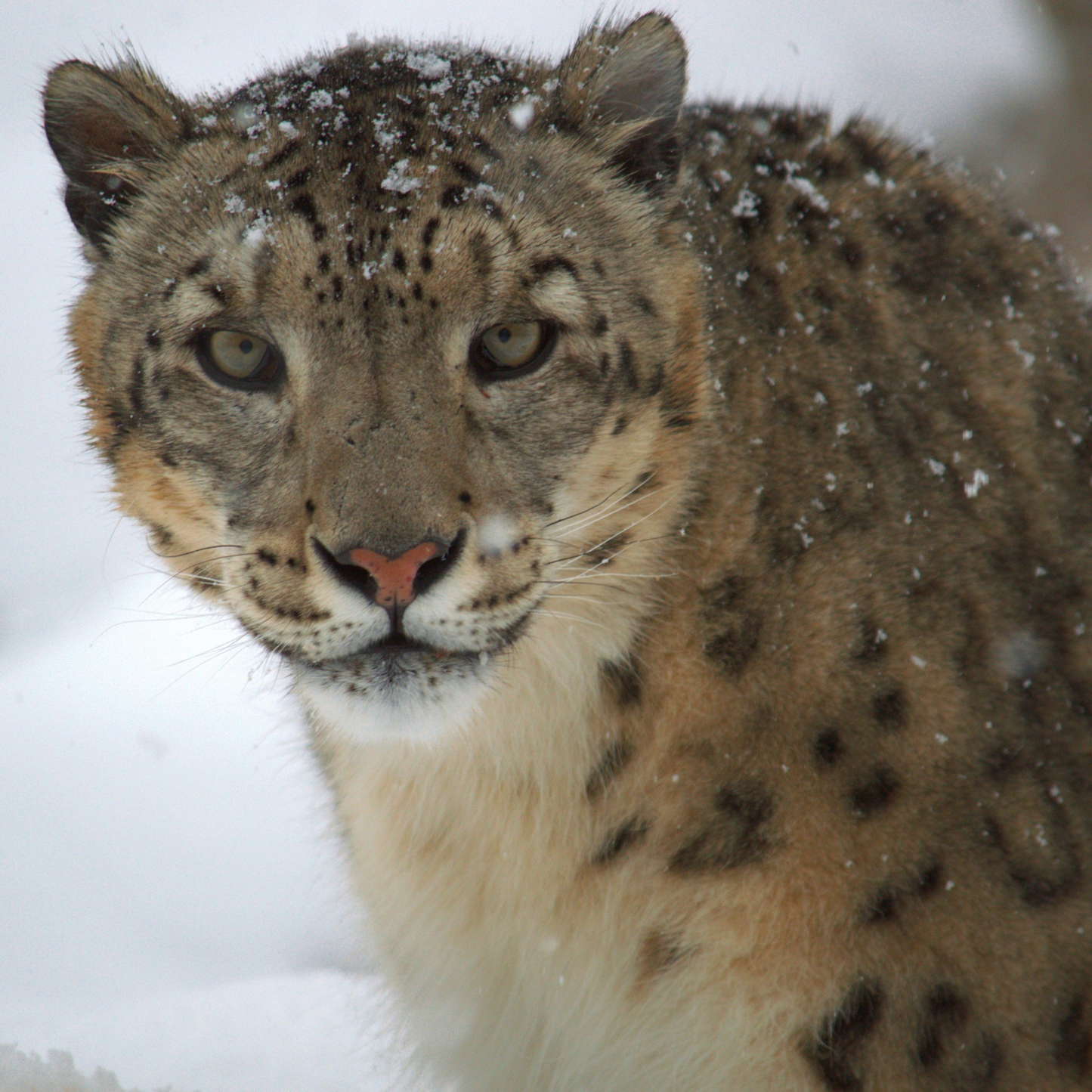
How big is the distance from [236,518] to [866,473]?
5.52 feet

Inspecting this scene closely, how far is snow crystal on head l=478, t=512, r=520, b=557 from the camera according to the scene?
2.93 m

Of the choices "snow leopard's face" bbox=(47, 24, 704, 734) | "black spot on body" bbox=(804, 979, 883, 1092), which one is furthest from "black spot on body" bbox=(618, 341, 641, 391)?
"black spot on body" bbox=(804, 979, 883, 1092)

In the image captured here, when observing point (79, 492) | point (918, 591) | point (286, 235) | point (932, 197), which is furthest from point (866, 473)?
point (79, 492)

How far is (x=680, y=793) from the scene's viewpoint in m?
3.49

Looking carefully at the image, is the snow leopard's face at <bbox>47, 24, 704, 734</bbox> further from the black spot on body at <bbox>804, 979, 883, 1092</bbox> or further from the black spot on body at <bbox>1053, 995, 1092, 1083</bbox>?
the black spot on body at <bbox>1053, 995, 1092, 1083</bbox>

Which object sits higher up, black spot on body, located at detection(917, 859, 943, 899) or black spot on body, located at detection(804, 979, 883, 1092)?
black spot on body, located at detection(917, 859, 943, 899)

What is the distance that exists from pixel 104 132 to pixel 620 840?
240cm

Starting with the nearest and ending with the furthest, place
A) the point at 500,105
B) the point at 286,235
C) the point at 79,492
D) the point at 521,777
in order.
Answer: the point at 286,235
the point at 500,105
the point at 521,777
the point at 79,492

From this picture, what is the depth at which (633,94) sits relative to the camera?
352 centimetres

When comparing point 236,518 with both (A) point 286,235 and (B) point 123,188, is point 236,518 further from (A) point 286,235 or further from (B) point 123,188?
(B) point 123,188

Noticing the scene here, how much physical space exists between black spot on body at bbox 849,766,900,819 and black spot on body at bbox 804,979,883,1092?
427mm

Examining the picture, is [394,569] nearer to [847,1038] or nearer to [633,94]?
[633,94]

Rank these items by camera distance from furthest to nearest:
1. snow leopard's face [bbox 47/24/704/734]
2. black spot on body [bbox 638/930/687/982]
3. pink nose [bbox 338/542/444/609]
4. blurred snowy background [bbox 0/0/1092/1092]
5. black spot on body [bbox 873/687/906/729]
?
blurred snowy background [bbox 0/0/1092/1092]
black spot on body [bbox 638/930/687/982]
black spot on body [bbox 873/687/906/729]
snow leopard's face [bbox 47/24/704/734]
pink nose [bbox 338/542/444/609]

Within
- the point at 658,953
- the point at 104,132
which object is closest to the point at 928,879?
the point at 658,953
